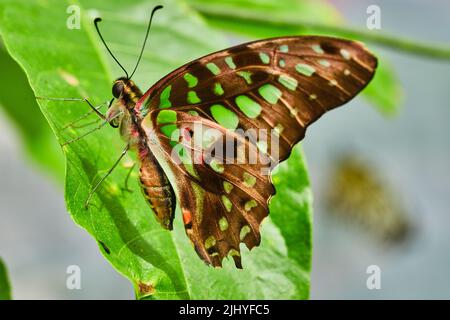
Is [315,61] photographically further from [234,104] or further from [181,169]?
[181,169]

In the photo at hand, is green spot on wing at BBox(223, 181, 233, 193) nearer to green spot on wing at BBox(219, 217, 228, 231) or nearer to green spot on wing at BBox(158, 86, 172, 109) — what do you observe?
green spot on wing at BBox(219, 217, 228, 231)

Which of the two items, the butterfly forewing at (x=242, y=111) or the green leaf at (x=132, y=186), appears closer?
the green leaf at (x=132, y=186)

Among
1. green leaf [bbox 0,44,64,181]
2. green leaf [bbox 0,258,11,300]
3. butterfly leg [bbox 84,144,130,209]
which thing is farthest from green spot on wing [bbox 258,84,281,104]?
green leaf [bbox 0,44,64,181]

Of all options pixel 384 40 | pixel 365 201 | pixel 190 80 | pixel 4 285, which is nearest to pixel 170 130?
pixel 190 80

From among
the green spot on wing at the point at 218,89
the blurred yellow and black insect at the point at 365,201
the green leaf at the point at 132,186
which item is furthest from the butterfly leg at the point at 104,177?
the blurred yellow and black insect at the point at 365,201

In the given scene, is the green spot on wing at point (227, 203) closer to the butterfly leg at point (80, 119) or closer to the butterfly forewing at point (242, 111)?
the butterfly forewing at point (242, 111)

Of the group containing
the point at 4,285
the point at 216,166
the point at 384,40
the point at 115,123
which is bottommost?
the point at 4,285

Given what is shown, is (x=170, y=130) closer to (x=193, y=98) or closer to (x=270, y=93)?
(x=193, y=98)
